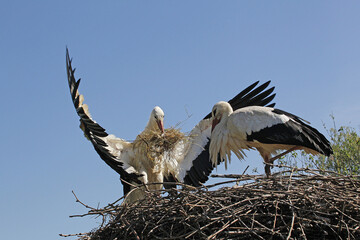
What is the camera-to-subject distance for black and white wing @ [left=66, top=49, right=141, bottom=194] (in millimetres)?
6012

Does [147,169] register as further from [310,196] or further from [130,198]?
[310,196]

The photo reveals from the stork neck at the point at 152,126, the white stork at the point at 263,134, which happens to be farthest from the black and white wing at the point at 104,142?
the white stork at the point at 263,134

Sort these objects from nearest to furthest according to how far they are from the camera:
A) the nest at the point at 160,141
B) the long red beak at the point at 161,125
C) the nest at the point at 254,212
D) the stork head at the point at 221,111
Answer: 1. the nest at the point at 254,212
2. the stork head at the point at 221,111
3. the nest at the point at 160,141
4. the long red beak at the point at 161,125

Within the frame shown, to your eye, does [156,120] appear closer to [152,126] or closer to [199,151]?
[152,126]

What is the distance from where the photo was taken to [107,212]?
4.07 meters

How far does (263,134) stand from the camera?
5.41 m

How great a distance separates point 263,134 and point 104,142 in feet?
6.29

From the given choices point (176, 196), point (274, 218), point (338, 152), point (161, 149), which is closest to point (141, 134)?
point (161, 149)

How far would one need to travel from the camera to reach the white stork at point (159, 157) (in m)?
6.11

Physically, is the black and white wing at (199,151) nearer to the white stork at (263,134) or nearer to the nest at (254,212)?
the white stork at (263,134)

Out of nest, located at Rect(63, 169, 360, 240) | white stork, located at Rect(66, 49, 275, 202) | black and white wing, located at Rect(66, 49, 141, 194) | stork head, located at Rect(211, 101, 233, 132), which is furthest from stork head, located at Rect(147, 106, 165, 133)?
nest, located at Rect(63, 169, 360, 240)

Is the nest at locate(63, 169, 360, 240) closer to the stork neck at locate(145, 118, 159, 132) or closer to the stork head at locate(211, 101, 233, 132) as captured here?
the stork head at locate(211, 101, 233, 132)

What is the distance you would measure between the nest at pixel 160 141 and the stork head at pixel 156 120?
0.49 feet

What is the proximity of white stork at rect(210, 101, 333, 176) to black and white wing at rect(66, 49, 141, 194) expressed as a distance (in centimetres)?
118
